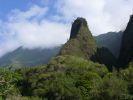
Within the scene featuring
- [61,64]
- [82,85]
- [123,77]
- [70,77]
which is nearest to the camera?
[123,77]

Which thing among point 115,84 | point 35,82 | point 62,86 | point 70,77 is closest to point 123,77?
point 115,84

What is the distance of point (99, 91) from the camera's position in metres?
99.9

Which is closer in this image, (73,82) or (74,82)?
(73,82)

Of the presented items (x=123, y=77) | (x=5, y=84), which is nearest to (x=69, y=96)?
(x=123, y=77)

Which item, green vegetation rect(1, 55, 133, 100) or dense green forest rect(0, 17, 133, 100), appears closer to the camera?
dense green forest rect(0, 17, 133, 100)

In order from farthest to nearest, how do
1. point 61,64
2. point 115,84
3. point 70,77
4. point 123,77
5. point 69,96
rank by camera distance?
point 61,64 < point 70,77 < point 69,96 < point 123,77 < point 115,84

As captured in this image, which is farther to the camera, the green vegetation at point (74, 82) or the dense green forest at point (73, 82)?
the green vegetation at point (74, 82)

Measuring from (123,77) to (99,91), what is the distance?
471 inches

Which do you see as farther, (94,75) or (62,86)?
(94,75)

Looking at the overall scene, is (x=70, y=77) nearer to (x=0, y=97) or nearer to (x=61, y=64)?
(x=61, y=64)

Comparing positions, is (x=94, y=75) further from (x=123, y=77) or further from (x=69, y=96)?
(x=123, y=77)

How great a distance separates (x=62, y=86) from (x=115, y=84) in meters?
27.9

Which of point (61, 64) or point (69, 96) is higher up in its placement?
point (61, 64)

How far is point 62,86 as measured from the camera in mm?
124125
